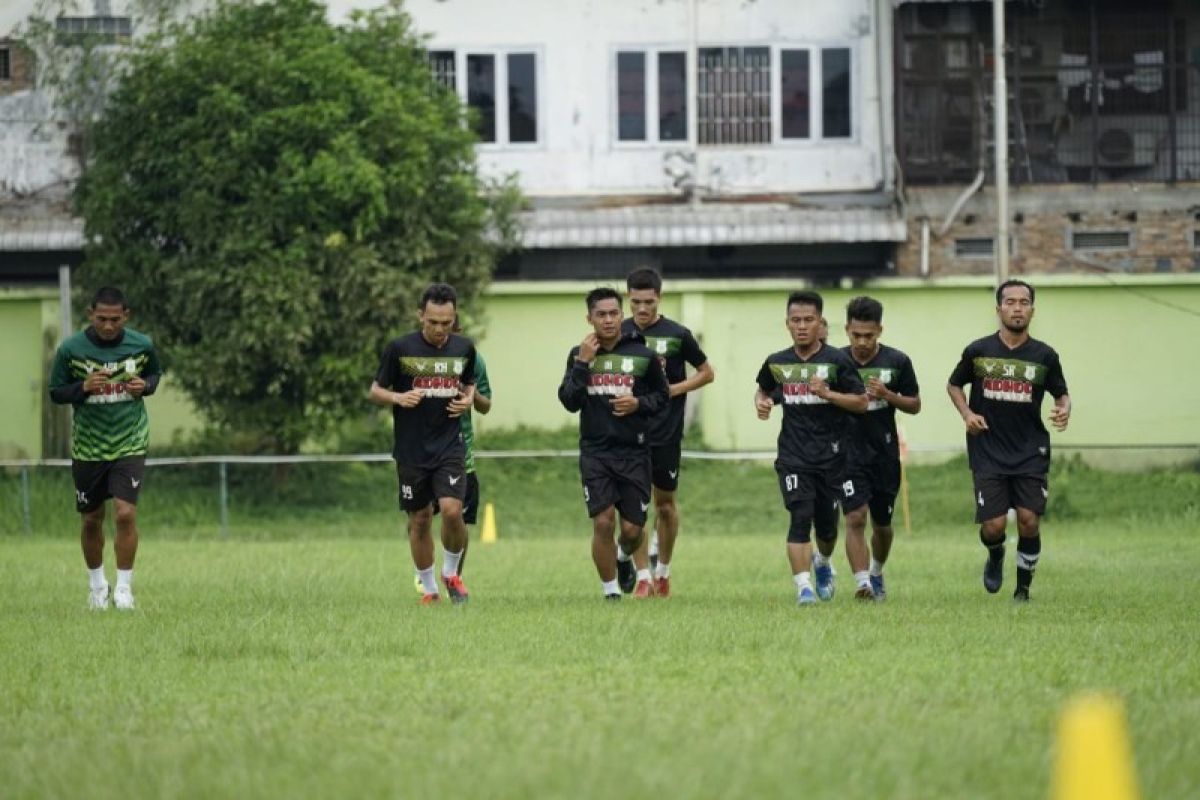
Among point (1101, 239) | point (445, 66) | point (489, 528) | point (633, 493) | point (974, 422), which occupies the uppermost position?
point (445, 66)

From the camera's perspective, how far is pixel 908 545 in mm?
27234

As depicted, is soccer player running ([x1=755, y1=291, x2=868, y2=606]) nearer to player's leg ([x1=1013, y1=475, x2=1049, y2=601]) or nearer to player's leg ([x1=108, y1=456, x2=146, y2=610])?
player's leg ([x1=1013, y1=475, x2=1049, y2=601])

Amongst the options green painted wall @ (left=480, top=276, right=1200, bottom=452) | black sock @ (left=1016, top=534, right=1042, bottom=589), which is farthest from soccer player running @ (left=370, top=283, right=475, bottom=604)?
green painted wall @ (left=480, top=276, right=1200, bottom=452)

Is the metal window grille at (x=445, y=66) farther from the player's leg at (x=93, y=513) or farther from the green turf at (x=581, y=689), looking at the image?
the player's leg at (x=93, y=513)

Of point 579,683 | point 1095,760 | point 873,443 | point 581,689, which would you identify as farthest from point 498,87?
point 1095,760

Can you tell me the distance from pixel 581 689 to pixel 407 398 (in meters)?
5.86

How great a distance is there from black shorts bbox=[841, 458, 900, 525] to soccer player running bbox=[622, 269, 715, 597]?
1.41m

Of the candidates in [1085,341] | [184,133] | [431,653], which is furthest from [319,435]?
[431,653]

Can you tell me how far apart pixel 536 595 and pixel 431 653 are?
18.6 ft

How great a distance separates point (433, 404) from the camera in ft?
54.7

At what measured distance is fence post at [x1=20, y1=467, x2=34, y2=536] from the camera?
31234mm

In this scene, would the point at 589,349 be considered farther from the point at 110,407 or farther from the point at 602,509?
the point at 110,407

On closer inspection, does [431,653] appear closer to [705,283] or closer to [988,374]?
[988,374]

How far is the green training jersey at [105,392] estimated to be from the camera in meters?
16.8
